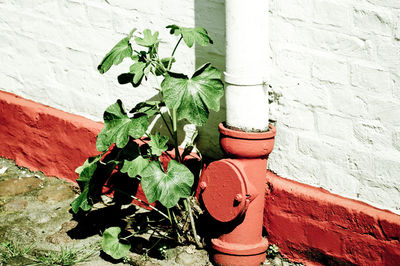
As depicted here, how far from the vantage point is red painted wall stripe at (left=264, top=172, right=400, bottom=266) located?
240cm

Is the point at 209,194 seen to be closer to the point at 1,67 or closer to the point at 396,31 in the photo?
the point at 396,31

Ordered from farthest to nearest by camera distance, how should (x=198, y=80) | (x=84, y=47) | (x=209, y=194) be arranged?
1. (x=84, y=47)
2. (x=209, y=194)
3. (x=198, y=80)

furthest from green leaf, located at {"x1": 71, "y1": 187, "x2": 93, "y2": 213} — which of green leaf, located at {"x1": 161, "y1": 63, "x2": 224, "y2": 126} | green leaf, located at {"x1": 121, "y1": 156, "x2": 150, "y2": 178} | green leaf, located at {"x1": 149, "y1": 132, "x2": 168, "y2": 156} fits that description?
green leaf, located at {"x1": 161, "y1": 63, "x2": 224, "y2": 126}

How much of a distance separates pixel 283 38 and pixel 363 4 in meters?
0.41

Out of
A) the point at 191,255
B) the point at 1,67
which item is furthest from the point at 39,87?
the point at 191,255

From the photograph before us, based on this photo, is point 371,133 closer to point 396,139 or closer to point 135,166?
point 396,139

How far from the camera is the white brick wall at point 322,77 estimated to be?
7.55 ft

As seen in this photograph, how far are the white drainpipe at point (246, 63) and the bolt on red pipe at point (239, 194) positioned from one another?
0.09 m

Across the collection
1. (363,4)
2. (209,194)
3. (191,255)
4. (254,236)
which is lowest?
(191,255)

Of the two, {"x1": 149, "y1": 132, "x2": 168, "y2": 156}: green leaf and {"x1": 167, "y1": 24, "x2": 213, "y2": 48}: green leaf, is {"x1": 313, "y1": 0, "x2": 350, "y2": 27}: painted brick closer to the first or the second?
{"x1": 167, "y1": 24, "x2": 213, "y2": 48}: green leaf

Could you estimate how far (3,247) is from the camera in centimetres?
290

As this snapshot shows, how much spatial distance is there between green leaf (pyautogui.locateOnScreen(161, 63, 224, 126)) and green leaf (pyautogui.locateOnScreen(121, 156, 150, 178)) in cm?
40

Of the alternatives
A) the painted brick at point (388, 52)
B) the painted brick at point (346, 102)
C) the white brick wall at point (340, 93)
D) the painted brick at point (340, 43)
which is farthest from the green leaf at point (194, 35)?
the painted brick at point (388, 52)

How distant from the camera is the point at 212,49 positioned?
2.77m
